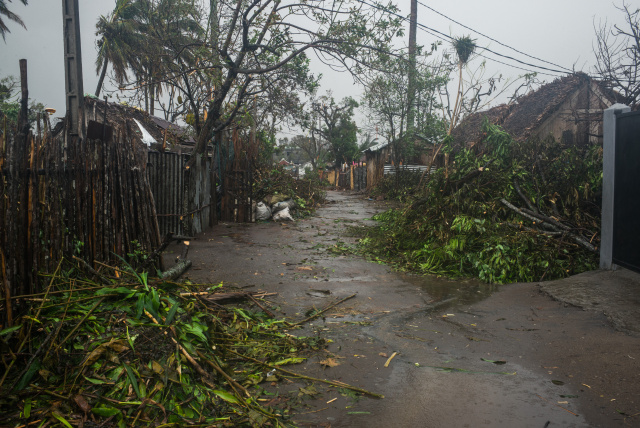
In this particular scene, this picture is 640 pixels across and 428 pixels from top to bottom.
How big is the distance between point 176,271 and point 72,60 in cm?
415

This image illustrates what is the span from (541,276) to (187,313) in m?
5.05

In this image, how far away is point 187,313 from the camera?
3469mm

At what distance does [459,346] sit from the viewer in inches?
152

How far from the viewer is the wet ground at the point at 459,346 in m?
2.72

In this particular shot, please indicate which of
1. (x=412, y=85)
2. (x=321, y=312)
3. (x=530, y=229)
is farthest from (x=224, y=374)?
(x=412, y=85)

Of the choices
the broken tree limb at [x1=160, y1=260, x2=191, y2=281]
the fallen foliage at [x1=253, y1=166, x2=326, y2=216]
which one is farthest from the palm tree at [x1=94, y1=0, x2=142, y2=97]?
the broken tree limb at [x1=160, y1=260, x2=191, y2=281]

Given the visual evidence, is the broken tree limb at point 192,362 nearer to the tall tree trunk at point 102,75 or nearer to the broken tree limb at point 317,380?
the broken tree limb at point 317,380

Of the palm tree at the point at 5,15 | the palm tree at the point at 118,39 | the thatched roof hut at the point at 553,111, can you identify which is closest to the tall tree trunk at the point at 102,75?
the palm tree at the point at 118,39

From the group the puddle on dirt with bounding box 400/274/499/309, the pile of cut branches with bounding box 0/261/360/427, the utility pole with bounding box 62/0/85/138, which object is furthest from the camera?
the utility pole with bounding box 62/0/85/138

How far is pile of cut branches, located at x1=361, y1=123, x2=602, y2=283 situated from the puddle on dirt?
1.02ft

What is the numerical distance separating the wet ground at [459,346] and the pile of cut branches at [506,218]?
63cm

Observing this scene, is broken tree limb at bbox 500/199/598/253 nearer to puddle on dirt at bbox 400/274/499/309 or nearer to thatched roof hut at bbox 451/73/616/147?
puddle on dirt at bbox 400/274/499/309

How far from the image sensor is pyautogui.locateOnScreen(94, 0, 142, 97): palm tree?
2256 cm

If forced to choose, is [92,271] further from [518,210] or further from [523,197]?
[523,197]
